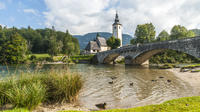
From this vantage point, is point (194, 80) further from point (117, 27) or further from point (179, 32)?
point (117, 27)

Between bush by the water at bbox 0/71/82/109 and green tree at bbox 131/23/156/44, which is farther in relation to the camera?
green tree at bbox 131/23/156/44

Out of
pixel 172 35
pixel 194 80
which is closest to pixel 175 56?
pixel 172 35

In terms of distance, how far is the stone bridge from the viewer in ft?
75.5

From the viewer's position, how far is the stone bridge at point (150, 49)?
23000mm

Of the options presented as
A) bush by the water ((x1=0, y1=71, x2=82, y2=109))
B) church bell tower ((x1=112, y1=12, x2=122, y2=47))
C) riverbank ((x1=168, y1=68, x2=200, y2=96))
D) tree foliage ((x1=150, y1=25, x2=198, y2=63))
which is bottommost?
riverbank ((x1=168, y1=68, x2=200, y2=96))

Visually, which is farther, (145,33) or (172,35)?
(172,35)

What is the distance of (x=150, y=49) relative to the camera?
1268 inches

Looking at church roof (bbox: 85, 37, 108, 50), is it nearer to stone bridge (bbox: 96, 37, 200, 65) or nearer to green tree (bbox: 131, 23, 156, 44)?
stone bridge (bbox: 96, 37, 200, 65)

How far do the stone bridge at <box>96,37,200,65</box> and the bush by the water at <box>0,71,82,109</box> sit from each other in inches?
950

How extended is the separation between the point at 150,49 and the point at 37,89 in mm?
30997

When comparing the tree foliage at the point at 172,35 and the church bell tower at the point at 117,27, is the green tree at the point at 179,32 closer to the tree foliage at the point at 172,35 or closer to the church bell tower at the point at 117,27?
the tree foliage at the point at 172,35

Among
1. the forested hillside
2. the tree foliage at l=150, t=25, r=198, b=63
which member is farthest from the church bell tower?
the tree foliage at l=150, t=25, r=198, b=63

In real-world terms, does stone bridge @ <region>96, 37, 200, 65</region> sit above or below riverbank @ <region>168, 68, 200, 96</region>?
above

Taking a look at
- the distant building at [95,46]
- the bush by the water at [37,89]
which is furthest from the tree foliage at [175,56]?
the bush by the water at [37,89]
